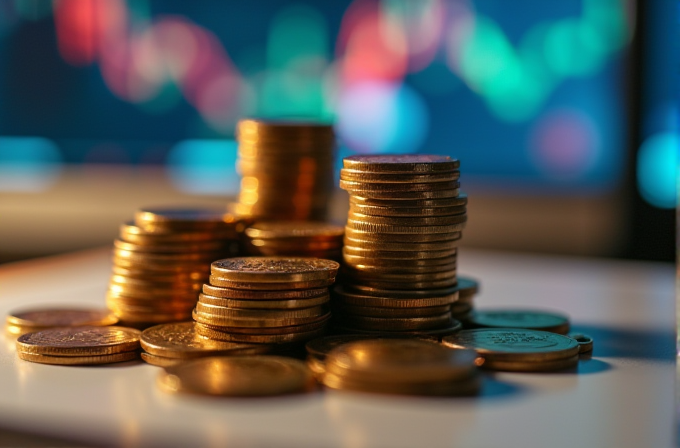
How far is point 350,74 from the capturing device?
4484mm

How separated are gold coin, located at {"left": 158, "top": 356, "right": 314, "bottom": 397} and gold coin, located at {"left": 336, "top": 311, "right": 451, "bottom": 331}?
226 mm

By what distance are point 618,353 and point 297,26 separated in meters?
3.22

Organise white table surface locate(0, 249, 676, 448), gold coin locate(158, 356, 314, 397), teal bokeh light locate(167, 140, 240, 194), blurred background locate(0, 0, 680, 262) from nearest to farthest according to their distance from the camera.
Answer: white table surface locate(0, 249, 676, 448) < gold coin locate(158, 356, 314, 397) < blurred background locate(0, 0, 680, 262) < teal bokeh light locate(167, 140, 240, 194)

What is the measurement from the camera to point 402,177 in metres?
1.68

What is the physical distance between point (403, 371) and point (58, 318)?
36.0 inches

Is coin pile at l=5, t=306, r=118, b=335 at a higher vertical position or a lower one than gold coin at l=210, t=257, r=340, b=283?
lower

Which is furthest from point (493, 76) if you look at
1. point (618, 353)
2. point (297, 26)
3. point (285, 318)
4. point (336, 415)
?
point (336, 415)

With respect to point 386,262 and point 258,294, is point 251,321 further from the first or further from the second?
point 386,262

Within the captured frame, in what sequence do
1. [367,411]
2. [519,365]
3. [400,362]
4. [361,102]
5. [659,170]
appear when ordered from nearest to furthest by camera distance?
[367,411] < [400,362] < [519,365] < [659,170] < [361,102]

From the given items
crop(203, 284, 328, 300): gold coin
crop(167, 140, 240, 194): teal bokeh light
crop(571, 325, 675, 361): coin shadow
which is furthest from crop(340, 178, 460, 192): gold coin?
crop(167, 140, 240, 194): teal bokeh light

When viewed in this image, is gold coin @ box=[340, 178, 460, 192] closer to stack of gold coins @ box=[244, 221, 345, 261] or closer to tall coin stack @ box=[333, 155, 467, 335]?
tall coin stack @ box=[333, 155, 467, 335]

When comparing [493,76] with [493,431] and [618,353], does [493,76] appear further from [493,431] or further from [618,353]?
[493,431]

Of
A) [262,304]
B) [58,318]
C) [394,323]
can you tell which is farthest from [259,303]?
[58,318]

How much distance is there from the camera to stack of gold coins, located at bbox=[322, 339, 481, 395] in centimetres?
137
